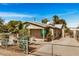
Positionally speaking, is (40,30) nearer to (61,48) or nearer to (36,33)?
(36,33)

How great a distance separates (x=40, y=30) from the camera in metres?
8.61

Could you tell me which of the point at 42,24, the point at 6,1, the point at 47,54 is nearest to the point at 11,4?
the point at 6,1

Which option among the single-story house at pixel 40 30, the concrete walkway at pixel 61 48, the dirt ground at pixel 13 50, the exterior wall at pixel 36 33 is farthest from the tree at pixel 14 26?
the concrete walkway at pixel 61 48

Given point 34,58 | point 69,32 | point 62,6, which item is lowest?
point 34,58

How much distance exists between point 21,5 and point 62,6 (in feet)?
2.79

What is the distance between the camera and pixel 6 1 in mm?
8383

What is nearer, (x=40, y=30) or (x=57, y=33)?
(x=57, y=33)

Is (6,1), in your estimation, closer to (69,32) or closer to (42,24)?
(42,24)

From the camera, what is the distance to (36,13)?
8461 mm

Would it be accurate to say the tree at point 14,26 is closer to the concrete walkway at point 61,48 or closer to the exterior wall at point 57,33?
the concrete walkway at point 61,48

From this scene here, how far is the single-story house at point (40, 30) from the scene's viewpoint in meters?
8.53

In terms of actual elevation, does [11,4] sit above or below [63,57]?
above

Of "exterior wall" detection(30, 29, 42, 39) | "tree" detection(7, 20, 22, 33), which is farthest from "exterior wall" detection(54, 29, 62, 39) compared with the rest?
"tree" detection(7, 20, 22, 33)

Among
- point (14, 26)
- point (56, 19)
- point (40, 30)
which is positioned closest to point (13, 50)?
point (14, 26)
